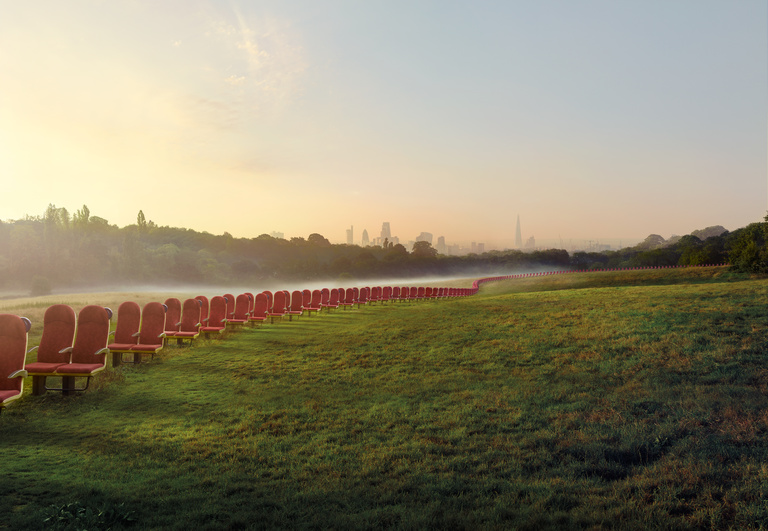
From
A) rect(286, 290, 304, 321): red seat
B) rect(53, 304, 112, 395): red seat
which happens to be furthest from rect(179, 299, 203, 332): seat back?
rect(286, 290, 304, 321): red seat

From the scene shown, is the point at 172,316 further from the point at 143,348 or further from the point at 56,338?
the point at 56,338

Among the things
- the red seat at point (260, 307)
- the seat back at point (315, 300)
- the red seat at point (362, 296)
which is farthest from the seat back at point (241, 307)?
the red seat at point (362, 296)

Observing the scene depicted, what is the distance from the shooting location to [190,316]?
16016 millimetres

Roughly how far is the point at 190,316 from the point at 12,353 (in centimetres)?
780

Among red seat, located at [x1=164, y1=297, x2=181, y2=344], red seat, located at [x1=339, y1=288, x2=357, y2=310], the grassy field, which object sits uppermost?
red seat, located at [x1=164, y1=297, x2=181, y2=344]

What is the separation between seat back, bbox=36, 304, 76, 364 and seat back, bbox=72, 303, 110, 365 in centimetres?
34

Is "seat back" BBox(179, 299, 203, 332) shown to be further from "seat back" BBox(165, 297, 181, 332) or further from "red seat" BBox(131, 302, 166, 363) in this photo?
"red seat" BBox(131, 302, 166, 363)

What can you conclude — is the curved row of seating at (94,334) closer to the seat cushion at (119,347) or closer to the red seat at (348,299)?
the seat cushion at (119,347)

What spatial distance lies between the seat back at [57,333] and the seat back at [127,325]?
2.63 meters

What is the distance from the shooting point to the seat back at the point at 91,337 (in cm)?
1053

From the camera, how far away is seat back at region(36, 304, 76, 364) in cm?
1016

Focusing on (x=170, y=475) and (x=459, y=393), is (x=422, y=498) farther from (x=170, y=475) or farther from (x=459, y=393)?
(x=459, y=393)

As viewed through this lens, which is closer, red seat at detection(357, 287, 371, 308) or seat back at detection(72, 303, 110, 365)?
seat back at detection(72, 303, 110, 365)

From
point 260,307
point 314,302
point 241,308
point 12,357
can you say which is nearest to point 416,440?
point 12,357
